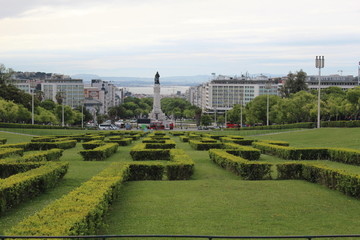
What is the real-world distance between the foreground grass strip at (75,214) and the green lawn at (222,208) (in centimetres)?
56

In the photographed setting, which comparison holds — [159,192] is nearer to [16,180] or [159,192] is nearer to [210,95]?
[16,180]

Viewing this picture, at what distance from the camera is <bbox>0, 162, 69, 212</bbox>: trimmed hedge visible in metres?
12.2

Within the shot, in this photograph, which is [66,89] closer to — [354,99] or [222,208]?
[354,99]

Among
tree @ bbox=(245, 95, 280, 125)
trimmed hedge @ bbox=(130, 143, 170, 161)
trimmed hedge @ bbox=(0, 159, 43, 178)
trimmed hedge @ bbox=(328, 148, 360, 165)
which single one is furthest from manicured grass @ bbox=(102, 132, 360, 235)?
tree @ bbox=(245, 95, 280, 125)

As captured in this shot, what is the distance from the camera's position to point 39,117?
8406 cm

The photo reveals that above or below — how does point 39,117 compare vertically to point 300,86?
below

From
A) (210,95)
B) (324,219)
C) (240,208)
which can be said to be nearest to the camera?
(324,219)

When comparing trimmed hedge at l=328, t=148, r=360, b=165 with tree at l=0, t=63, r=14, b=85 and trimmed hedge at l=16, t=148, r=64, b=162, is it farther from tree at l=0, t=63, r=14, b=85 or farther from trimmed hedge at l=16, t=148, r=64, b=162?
tree at l=0, t=63, r=14, b=85

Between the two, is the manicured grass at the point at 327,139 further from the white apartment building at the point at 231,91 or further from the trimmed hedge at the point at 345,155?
the white apartment building at the point at 231,91

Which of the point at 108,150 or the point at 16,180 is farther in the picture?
the point at 108,150

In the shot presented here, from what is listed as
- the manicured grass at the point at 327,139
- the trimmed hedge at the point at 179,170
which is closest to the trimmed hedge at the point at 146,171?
the trimmed hedge at the point at 179,170

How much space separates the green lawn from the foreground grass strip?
0.56 m

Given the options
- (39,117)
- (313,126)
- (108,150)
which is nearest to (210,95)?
(39,117)

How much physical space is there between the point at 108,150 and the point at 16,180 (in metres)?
14.0
